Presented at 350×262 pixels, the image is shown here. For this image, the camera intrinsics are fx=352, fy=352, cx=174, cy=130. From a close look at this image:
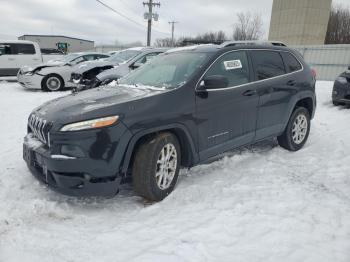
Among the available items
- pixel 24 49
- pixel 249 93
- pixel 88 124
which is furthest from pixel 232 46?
pixel 24 49

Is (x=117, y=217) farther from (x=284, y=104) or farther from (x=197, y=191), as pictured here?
(x=284, y=104)

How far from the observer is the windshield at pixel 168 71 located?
4.21m

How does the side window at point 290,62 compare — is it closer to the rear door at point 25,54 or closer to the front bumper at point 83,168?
the front bumper at point 83,168

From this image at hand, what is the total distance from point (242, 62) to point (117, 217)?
8.63ft

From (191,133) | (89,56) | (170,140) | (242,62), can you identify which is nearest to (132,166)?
(170,140)

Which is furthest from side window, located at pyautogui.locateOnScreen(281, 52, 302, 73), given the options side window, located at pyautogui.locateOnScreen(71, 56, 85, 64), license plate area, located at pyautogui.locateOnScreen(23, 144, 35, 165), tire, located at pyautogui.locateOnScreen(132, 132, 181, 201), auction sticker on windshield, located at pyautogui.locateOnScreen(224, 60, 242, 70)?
side window, located at pyautogui.locateOnScreen(71, 56, 85, 64)

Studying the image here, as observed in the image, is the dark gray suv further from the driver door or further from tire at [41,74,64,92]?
tire at [41,74,64,92]

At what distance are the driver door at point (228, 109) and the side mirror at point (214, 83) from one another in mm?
43

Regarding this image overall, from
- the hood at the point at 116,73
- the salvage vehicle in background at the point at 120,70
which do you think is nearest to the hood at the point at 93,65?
the salvage vehicle in background at the point at 120,70

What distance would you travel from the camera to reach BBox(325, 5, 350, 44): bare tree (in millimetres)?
46406

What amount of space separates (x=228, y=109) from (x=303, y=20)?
4215cm

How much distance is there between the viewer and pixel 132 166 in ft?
12.2

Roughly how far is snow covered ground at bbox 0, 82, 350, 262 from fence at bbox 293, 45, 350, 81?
19.4 m

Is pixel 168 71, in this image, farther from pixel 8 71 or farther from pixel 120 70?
pixel 8 71
